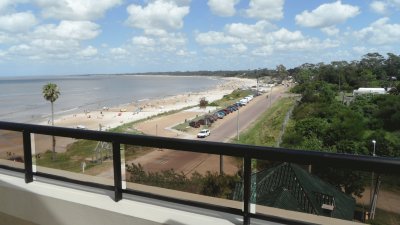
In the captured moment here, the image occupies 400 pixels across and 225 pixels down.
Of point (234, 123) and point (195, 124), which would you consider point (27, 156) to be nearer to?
point (195, 124)

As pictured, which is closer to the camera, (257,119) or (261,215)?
(261,215)

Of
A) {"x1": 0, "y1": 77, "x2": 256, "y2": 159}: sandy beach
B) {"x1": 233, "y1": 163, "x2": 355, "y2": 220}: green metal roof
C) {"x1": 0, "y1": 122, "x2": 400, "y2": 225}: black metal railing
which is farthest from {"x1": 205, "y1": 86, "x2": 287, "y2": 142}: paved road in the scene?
{"x1": 233, "y1": 163, "x2": 355, "y2": 220}: green metal roof

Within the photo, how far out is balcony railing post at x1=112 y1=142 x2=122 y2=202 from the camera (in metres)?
2.55

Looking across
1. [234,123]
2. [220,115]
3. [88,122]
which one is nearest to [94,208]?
[88,122]

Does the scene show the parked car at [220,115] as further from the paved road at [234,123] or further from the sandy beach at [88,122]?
the sandy beach at [88,122]

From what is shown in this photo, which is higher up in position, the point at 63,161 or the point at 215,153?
the point at 215,153

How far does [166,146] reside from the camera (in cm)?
231

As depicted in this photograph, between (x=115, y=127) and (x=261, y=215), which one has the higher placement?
(x=261, y=215)

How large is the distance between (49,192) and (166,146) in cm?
114

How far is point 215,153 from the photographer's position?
84.7 inches

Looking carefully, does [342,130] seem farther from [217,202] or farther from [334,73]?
[334,73]

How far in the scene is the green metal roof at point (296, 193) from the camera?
6.58ft

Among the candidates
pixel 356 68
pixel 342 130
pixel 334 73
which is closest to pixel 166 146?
pixel 342 130

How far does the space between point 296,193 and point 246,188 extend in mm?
281
